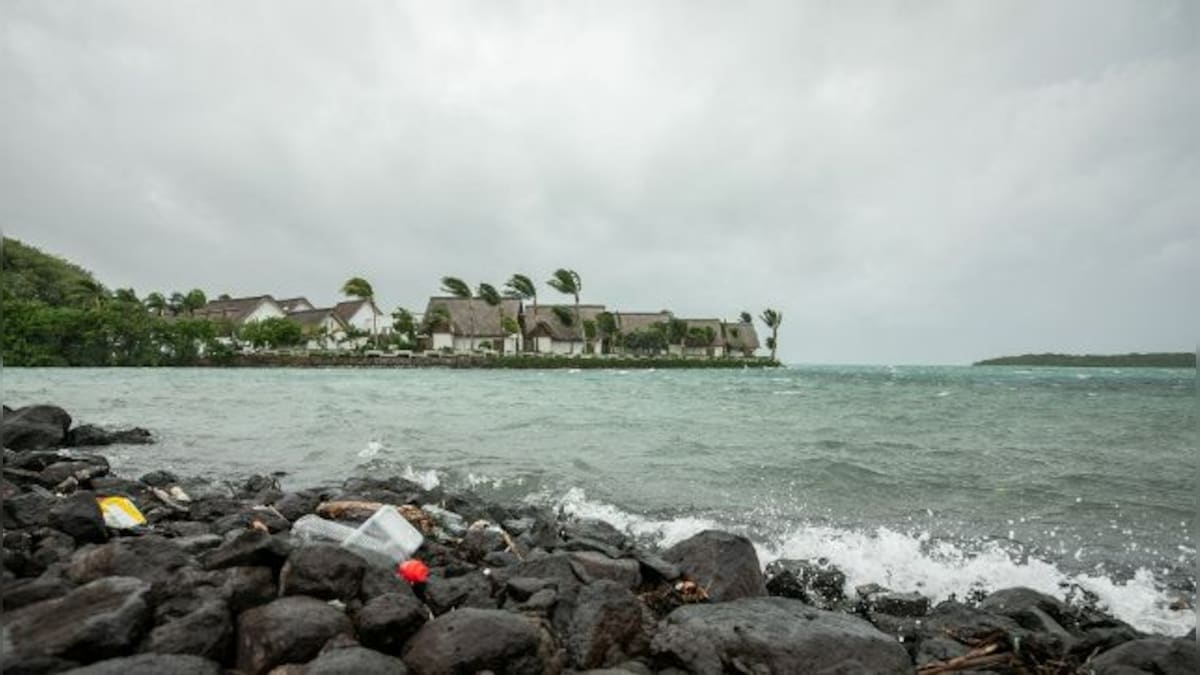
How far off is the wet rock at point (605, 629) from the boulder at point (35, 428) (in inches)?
406

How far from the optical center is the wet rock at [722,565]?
3.93m

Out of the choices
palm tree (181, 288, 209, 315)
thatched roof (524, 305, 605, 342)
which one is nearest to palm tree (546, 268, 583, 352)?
thatched roof (524, 305, 605, 342)

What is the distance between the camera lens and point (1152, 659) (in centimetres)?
313

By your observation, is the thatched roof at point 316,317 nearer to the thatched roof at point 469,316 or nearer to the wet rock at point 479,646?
the thatched roof at point 469,316

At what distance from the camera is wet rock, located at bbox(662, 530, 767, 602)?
155 inches

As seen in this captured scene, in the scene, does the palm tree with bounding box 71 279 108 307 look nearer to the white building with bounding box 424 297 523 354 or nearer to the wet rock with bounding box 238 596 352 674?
the white building with bounding box 424 297 523 354

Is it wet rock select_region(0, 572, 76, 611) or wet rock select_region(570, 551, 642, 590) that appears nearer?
wet rock select_region(0, 572, 76, 611)

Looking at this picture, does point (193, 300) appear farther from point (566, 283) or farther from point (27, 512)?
point (27, 512)

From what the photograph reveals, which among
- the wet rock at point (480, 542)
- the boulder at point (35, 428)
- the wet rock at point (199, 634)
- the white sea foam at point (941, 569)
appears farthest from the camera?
the boulder at point (35, 428)

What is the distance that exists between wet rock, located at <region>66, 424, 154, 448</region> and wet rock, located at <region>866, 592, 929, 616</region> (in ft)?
38.9

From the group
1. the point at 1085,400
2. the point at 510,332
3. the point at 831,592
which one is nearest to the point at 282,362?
the point at 510,332

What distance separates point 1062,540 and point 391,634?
252 inches

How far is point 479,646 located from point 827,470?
7.73 metres

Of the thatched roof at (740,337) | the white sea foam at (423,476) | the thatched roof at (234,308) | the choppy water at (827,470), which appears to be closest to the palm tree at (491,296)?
the thatched roof at (234,308)
